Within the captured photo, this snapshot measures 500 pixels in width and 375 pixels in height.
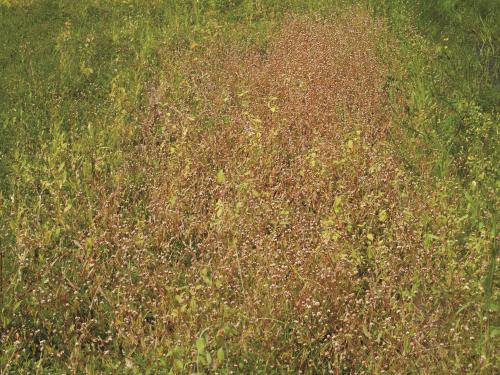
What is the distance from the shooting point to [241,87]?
6.55 m

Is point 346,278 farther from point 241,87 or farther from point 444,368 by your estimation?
point 241,87

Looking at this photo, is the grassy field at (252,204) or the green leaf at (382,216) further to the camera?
the green leaf at (382,216)

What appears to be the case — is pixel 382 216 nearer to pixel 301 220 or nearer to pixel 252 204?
pixel 301 220

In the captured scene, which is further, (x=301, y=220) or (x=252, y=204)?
(x=252, y=204)

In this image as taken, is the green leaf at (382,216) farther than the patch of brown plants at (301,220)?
Yes

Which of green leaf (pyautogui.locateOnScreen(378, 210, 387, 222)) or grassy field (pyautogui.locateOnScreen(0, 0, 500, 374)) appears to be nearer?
grassy field (pyautogui.locateOnScreen(0, 0, 500, 374))

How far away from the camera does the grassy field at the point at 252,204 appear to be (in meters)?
3.21

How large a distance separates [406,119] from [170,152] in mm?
2373

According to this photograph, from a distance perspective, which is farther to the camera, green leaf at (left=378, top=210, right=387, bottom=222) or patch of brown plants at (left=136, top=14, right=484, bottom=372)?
green leaf at (left=378, top=210, right=387, bottom=222)

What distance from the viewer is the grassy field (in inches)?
127

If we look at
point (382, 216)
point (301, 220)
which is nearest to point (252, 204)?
point (301, 220)

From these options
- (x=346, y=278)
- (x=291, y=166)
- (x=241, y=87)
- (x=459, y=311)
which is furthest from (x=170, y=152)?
(x=459, y=311)

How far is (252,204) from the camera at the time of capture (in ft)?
14.3

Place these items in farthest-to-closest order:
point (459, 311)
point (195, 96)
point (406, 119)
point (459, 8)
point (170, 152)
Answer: point (459, 8) → point (195, 96) → point (406, 119) → point (170, 152) → point (459, 311)
